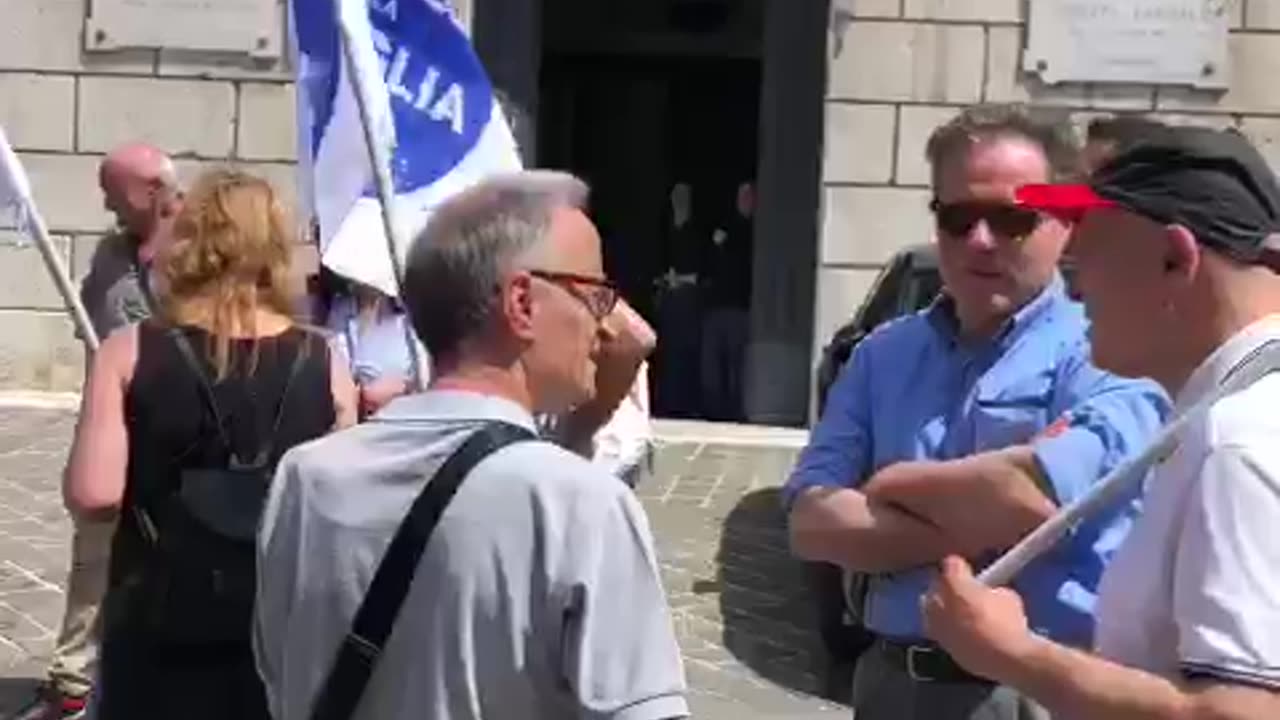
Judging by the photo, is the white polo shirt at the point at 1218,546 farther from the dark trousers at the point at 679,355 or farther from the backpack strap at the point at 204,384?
the dark trousers at the point at 679,355

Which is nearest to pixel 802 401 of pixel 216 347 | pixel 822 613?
pixel 822 613

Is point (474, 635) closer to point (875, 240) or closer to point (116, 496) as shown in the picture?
point (116, 496)

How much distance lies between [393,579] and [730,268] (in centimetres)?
1346

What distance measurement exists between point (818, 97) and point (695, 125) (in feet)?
→ 6.94

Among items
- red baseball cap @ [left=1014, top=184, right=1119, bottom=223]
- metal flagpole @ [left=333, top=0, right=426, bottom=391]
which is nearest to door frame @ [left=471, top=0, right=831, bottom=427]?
metal flagpole @ [left=333, top=0, right=426, bottom=391]

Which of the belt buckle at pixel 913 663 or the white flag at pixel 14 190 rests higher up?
the white flag at pixel 14 190

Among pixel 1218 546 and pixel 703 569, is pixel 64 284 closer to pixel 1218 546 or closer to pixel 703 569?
pixel 1218 546

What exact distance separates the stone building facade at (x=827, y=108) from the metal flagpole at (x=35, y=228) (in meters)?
8.53

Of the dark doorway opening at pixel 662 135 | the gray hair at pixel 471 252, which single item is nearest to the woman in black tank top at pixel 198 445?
the gray hair at pixel 471 252

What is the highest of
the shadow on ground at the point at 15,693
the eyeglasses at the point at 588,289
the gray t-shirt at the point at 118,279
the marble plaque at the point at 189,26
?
the marble plaque at the point at 189,26

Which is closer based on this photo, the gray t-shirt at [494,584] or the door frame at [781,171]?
the gray t-shirt at [494,584]

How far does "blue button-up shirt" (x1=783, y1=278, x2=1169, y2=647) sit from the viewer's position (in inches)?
130

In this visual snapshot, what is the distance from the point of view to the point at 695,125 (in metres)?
16.6

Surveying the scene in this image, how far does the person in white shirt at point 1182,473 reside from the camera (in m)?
2.18
